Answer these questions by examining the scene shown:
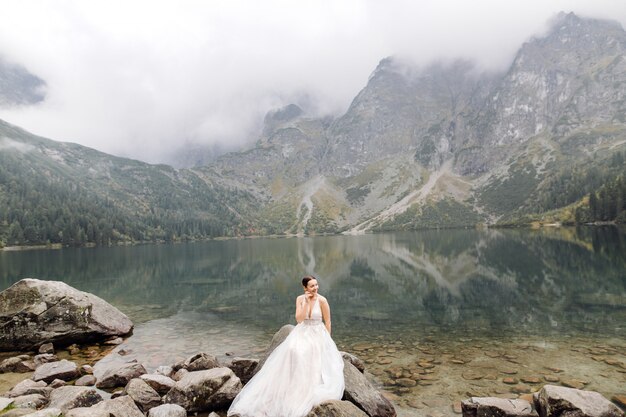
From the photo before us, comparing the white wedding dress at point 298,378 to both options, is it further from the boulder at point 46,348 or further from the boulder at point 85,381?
the boulder at point 46,348

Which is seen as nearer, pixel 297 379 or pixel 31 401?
pixel 297 379

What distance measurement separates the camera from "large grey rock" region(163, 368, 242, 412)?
1526cm

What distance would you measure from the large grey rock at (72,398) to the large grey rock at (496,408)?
48.1ft

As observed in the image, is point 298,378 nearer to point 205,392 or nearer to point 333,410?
point 333,410

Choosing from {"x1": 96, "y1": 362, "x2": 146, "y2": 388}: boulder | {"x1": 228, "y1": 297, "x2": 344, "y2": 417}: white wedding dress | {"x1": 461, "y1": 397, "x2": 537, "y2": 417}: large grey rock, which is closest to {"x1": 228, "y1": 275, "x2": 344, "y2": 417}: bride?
{"x1": 228, "y1": 297, "x2": 344, "y2": 417}: white wedding dress

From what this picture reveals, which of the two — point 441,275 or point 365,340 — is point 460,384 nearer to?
point 365,340

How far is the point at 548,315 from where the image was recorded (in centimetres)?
3234

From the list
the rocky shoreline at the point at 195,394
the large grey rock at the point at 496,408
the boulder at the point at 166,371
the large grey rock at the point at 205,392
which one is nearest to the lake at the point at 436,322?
the rocky shoreline at the point at 195,394

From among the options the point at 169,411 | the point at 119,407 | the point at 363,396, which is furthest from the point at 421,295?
the point at 119,407

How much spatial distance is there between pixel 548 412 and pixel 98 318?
29905 millimetres

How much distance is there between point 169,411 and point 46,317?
19.4 metres

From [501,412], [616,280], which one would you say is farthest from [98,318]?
[616,280]

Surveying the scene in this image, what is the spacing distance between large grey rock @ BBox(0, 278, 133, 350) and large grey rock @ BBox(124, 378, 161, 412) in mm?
15130

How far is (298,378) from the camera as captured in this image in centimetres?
1296
